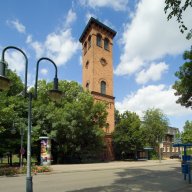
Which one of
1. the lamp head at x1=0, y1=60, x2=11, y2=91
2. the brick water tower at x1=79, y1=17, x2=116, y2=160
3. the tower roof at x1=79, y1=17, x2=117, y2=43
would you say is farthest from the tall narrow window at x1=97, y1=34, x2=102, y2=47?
the lamp head at x1=0, y1=60, x2=11, y2=91

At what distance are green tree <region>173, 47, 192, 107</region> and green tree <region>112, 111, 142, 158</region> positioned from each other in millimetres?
22885

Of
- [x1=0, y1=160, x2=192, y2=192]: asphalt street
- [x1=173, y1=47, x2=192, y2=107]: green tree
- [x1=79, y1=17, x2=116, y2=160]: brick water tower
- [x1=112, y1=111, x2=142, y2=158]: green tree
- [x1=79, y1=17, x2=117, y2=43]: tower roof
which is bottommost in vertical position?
[x1=0, y1=160, x2=192, y2=192]: asphalt street

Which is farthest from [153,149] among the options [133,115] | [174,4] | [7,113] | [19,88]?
[174,4]

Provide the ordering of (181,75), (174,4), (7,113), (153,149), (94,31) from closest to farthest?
(174,4), (181,75), (7,113), (94,31), (153,149)

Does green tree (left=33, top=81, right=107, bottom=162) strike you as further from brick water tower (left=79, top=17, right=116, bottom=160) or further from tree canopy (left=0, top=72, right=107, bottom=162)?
brick water tower (left=79, top=17, right=116, bottom=160)

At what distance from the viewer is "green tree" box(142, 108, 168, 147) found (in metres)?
62.0

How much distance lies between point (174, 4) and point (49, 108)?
30.7 metres

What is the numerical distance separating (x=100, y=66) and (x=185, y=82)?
1231 inches

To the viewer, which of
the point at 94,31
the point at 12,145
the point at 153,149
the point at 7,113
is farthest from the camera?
the point at 153,149

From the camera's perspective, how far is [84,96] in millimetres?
41281

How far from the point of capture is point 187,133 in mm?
69000

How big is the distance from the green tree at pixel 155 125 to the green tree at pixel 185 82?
124ft

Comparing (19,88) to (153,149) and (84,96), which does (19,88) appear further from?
(153,149)

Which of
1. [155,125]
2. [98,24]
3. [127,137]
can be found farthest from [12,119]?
[155,125]
